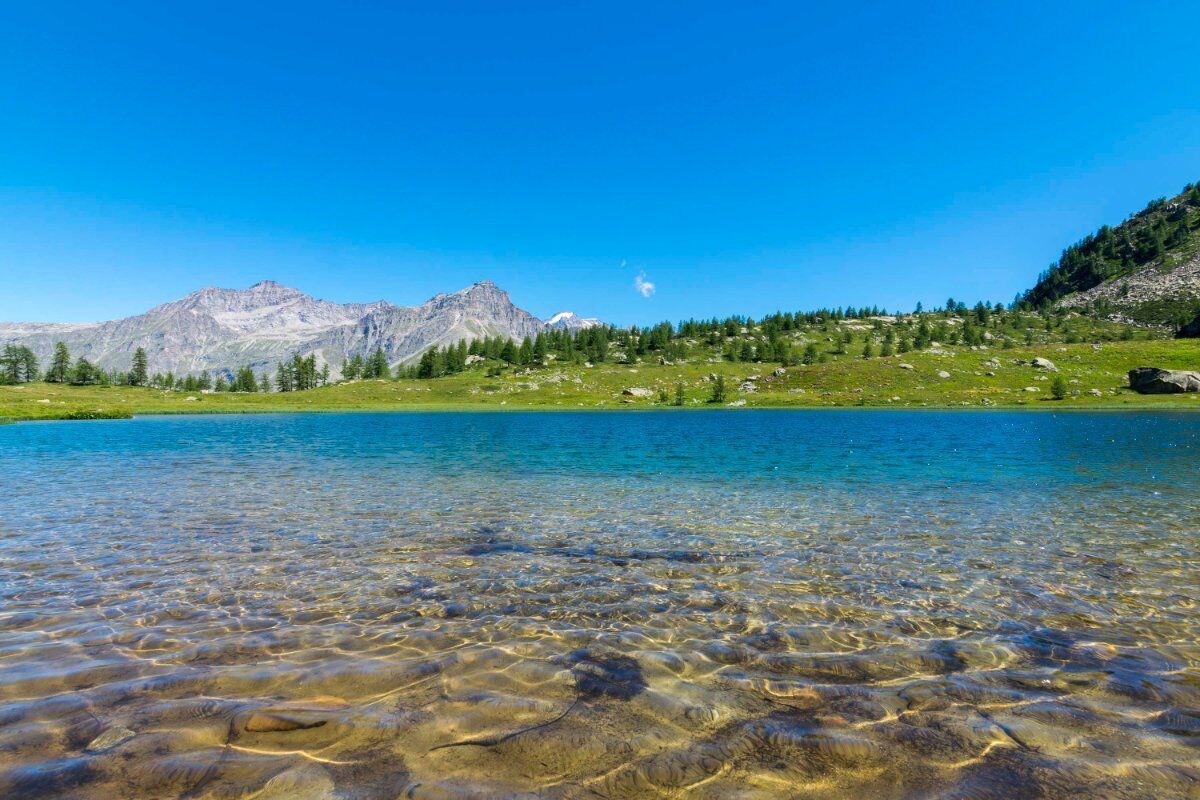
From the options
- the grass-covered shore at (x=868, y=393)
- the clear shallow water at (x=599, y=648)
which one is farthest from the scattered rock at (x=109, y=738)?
the grass-covered shore at (x=868, y=393)

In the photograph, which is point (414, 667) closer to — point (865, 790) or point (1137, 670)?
point (865, 790)

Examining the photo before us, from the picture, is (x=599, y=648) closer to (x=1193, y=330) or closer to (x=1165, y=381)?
(x=1165, y=381)

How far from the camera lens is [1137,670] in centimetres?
882

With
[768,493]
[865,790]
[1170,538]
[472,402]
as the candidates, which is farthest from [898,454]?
[472,402]

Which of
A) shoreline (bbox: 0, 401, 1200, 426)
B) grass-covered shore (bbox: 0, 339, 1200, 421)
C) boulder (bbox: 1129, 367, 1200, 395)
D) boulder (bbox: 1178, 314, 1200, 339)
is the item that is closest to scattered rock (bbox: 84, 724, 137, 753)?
shoreline (bbox: 0, 401, 1200, 426)

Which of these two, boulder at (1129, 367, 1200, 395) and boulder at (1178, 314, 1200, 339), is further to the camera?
boulder at (1178, 314, 1200, 339)

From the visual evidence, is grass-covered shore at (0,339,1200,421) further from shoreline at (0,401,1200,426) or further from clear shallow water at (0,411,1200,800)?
clear shallow water at (0,411,1200,800)

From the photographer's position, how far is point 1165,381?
451ft

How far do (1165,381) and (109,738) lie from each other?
654 ft

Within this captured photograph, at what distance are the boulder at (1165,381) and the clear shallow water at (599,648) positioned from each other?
6415 inches

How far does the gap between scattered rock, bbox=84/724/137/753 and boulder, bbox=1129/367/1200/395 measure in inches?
7776

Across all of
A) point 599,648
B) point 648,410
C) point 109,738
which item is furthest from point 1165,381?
point 109,738

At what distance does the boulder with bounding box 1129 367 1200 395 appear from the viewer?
443ft

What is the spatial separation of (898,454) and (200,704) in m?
51.2
